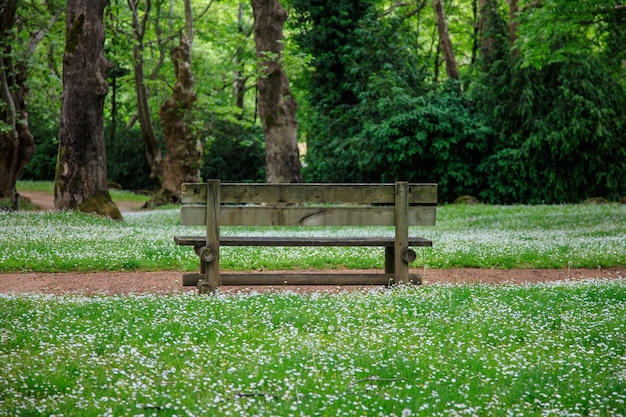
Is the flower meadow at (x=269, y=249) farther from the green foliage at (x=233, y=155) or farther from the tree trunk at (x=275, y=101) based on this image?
the green foliage at (x=233, y=155)

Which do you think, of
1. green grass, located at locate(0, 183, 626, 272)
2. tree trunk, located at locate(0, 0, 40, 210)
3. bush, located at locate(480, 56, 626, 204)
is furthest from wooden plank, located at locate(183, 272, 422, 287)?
bush, located at locate(480, 56, 626, 204)

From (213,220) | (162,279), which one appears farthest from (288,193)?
(162,279)

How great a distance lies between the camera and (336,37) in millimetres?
37438

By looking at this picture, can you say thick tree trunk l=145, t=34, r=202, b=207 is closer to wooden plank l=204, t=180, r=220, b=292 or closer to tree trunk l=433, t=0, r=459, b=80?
tree trunk l=433, t=0, r=459, b=80

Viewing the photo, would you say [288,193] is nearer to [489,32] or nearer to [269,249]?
[269,249]

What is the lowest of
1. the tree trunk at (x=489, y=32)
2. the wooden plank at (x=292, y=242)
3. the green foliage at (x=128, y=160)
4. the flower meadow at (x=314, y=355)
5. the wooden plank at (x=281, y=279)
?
the flower meadow at (x=314, y=355)

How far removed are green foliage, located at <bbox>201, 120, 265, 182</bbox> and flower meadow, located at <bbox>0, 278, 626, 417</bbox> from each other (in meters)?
34.6

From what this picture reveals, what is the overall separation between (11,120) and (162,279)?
16.5 m

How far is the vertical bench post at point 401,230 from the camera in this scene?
9.85m

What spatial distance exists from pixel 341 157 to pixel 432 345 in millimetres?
29084

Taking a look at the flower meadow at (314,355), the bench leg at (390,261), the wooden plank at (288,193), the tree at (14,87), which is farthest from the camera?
the tree at (14,87)

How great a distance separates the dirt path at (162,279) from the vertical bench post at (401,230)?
102cm

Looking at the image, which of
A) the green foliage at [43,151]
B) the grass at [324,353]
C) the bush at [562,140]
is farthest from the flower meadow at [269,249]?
the green foliage at [43,151]

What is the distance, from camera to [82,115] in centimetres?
2097
